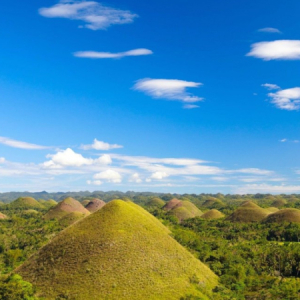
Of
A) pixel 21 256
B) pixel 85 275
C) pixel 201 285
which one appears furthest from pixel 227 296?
pixel 21 256

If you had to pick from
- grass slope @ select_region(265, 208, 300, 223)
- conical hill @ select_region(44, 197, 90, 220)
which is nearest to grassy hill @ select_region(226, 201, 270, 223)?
grass slope @ select_region(265, 208, 300, 223)

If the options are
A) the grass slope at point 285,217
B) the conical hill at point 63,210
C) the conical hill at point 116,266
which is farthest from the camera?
the conical hill at point 63,210

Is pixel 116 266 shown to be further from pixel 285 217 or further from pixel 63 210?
pixel 63 210

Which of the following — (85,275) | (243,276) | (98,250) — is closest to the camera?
(85,275)

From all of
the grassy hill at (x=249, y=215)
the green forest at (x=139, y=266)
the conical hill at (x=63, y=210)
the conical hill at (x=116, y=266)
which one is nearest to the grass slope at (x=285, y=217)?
the grassy hill at (x=249, y=215)

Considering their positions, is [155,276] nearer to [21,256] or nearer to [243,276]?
[243,276]

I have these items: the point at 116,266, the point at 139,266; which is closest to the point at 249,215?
the point at 139,266

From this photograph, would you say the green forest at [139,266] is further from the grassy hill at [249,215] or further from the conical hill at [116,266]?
the grassy hill at [249,215]

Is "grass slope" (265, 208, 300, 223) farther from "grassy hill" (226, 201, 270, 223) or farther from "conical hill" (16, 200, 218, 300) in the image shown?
"conical hill" (16, 200, 218, 300)
